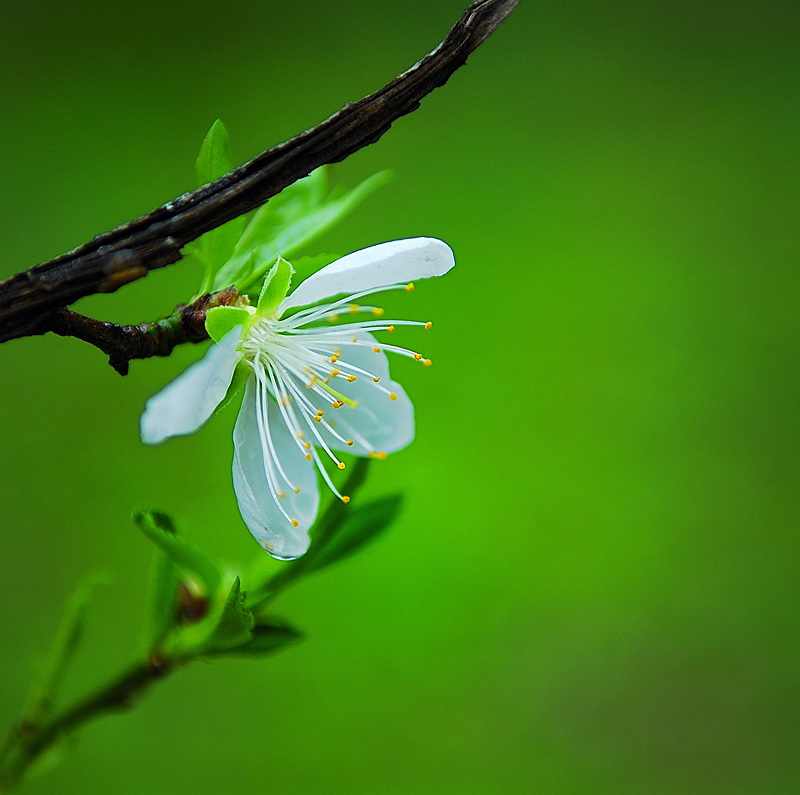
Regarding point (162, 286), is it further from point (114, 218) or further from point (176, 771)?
point (176, 771)

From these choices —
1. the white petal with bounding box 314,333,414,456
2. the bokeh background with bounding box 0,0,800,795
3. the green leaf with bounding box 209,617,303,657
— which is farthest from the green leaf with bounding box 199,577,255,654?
the bokeh background with bounding box 0,0,800,795

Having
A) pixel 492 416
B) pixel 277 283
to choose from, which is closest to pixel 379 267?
pixel 277 283

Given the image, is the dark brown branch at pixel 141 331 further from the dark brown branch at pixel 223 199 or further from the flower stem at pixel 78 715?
the flower stem at pixel 78 715

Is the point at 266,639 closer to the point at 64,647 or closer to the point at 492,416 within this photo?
the point at 64,647

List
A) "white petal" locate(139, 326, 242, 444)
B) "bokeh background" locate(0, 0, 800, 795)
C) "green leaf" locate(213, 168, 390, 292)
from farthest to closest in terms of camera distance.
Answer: "bokeh background" locate(0, 0, 800, 795), "green leaf" locate(213, 168, 390, 292), "white petal" locate(139, 326, 242, 444)

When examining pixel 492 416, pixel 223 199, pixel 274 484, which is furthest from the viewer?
pixel 492 416

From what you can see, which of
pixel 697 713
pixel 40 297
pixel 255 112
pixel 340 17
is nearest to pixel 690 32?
pixel 340 17

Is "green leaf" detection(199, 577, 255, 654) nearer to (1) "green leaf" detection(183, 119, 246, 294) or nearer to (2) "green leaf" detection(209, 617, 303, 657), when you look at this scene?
(2) "green leaf" detection(209, 617, 303, 657)
